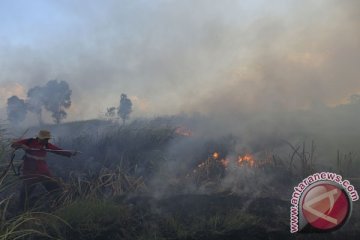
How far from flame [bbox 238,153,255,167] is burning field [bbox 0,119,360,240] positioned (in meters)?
0.03

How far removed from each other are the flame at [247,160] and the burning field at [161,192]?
0.03 meters

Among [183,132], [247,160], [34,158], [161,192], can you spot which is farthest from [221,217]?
[183,132]

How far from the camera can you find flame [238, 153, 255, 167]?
39.3 ft

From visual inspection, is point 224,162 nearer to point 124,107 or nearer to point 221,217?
point 221,217

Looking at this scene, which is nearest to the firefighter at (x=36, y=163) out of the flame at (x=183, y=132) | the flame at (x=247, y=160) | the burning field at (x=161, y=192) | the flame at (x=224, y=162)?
the burning field at (x=161, y=192)

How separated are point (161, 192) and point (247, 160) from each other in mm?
3201

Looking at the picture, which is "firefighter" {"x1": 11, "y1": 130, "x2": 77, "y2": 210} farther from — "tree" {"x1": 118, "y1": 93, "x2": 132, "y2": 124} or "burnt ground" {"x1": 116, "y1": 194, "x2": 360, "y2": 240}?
"tree" {"x1": 118, "y1": 93, "x2": 132, "y2": 124}

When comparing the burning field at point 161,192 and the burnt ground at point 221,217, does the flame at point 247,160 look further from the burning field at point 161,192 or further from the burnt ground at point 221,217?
the burnt ground at point 221,217

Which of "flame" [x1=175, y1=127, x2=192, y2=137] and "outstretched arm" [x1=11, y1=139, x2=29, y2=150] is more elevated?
"flame" [x1=175, y1=127, x2=192, y2=137]

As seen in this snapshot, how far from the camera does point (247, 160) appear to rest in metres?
12.2

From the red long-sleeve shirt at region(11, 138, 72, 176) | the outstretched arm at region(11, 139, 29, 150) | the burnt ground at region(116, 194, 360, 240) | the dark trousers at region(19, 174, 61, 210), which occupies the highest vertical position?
the outstretched arm at region(11, 139, 29, 150)

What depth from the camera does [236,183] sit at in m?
10.7

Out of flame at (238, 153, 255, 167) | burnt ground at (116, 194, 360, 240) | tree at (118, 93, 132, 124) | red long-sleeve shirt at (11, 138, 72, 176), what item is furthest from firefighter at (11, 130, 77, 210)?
tree at (118, 93, 132, 124)

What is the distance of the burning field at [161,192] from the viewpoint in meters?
7.45
